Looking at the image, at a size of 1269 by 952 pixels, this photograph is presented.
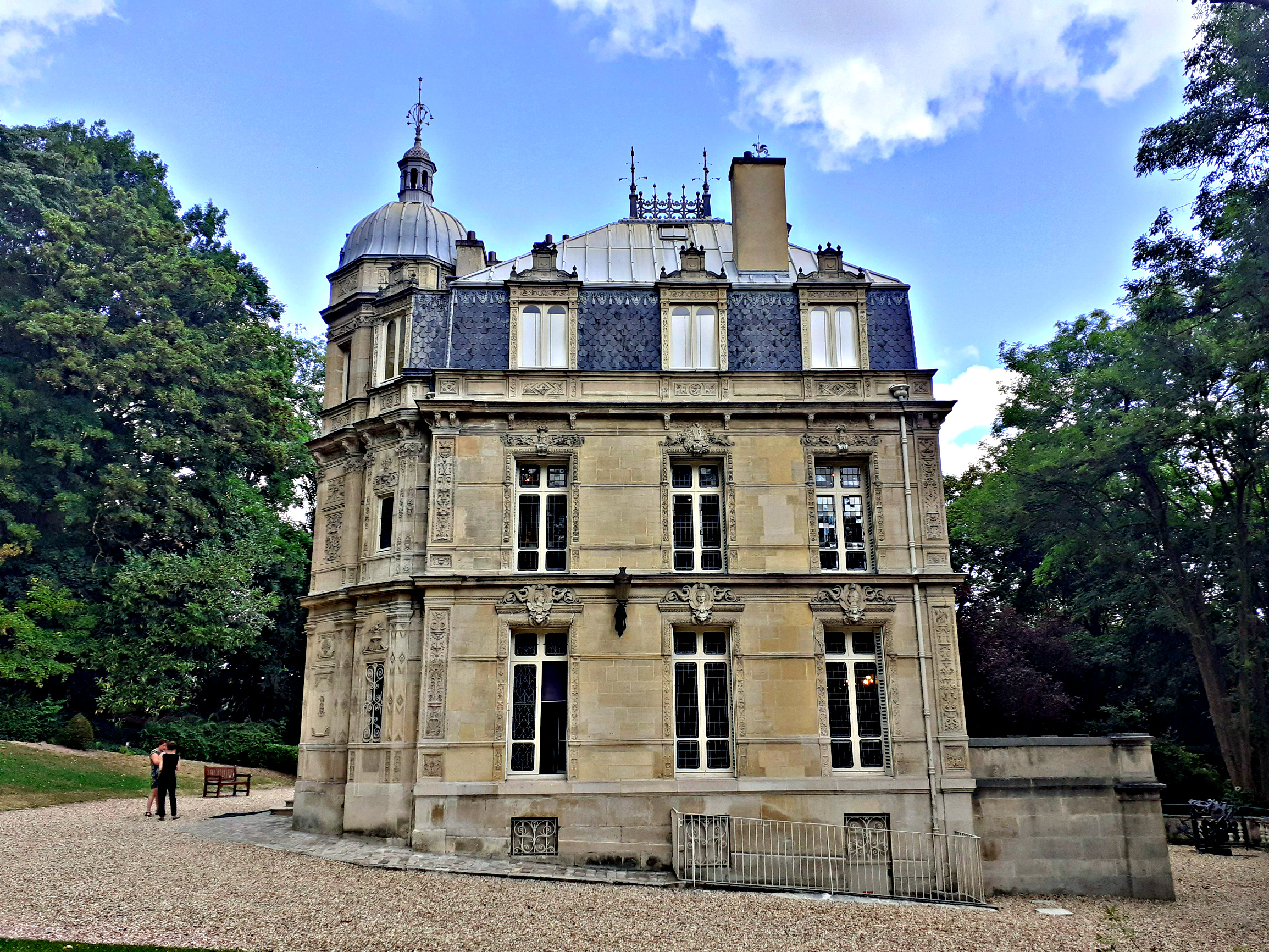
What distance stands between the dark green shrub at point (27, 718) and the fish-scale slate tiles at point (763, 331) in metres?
26.8

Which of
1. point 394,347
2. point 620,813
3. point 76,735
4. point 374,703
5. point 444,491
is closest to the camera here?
point 620,813

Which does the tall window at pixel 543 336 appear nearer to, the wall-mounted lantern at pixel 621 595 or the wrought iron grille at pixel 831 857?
the wall-mounted lantern at pixel 621 595

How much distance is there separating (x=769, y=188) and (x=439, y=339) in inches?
326

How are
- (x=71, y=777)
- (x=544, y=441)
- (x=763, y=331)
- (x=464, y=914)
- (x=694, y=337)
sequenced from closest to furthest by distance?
(x=464, y=914) → (x=544, y=441) → (x=694, y=337) → (x=763, y=331) → (x=71, y=777)

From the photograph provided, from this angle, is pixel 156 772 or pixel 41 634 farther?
pixel 41 634

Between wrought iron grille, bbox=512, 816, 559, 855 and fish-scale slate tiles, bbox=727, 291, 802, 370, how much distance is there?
951 cm

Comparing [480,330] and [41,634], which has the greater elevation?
[480,330]

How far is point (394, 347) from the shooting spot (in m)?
20.0

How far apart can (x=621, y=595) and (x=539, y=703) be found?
8.37 feet

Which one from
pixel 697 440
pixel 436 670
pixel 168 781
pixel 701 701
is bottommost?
pixel 168 781

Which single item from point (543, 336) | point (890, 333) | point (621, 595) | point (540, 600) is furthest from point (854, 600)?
point (543, 336)

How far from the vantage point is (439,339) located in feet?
63.4

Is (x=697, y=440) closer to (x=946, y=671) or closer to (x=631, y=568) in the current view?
(x=631, y=568)

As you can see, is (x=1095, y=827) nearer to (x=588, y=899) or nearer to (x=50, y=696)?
(x=588, y=899)
